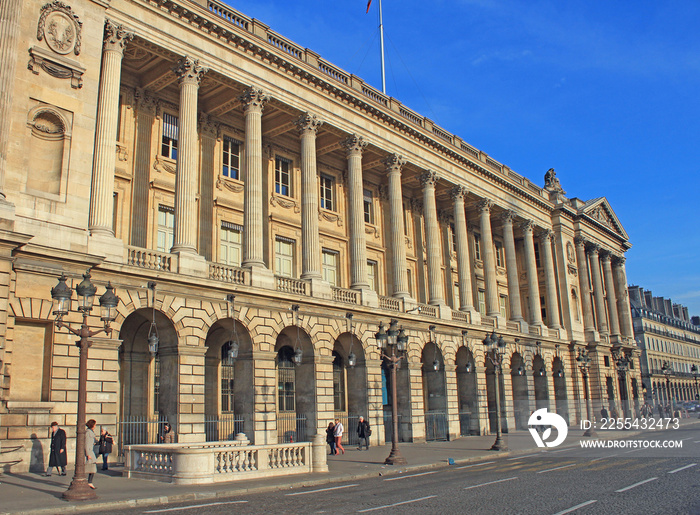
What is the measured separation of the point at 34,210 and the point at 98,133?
448 cm

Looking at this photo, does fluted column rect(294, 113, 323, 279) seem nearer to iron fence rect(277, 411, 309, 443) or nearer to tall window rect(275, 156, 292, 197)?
tall window rect(275, 156, 292, 197)

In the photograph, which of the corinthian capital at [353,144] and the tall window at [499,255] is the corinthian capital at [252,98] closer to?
the corinthian capital at [353,144]

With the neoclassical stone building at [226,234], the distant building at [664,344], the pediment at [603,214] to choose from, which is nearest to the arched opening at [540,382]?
the neoclassical stone building at [226,234]

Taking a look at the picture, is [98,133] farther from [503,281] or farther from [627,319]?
[627,319]

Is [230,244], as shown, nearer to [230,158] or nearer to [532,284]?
[230,158]

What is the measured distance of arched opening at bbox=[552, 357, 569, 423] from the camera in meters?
51.7

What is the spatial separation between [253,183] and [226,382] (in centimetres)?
985

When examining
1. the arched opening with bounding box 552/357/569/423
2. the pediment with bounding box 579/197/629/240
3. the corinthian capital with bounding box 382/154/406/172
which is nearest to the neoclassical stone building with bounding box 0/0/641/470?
the corinthian capital with bounding box 382/154/406/172

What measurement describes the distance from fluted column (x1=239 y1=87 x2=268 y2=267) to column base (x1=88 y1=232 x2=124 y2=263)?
6436mm

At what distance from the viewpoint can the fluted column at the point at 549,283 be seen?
5300cm

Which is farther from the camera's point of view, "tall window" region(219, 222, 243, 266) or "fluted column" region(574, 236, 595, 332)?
"fluted column" region(574, 236, 595, 332)

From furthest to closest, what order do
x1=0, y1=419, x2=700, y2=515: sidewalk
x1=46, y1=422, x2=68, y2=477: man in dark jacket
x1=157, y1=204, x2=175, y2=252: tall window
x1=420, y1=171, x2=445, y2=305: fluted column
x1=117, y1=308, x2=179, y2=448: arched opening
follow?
x1=420, y1=171, x2=445, y2=305: fluted column
x1=157, y1=204, x2=175, y2=252: tall window
x1=117, y1=308, x2=179, y2=448: arched opening
x1=46, y1=422, x2=68, y2=477: man in dark jacket
x1=0, y1=419, x2=700, y2=515: sidewalk

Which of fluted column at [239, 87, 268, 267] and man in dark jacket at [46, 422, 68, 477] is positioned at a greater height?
fluted column at [239, 87, 268, 267]

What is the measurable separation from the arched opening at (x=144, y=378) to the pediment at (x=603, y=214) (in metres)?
44.6
